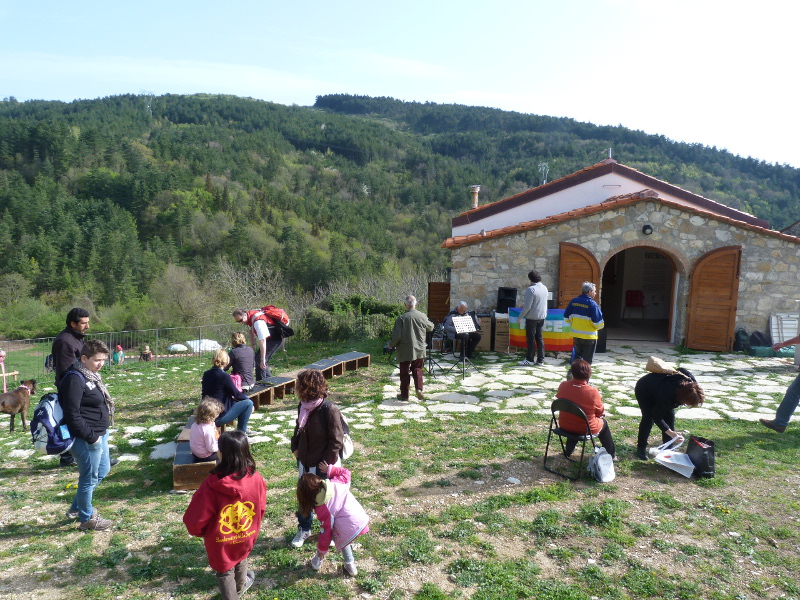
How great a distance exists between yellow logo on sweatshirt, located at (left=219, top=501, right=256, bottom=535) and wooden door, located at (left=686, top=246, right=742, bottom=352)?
11.1 metres

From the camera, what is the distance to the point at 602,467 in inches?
193

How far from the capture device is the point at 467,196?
179 feet

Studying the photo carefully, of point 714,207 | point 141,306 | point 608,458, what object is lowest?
point 141,306

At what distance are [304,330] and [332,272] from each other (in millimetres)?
25914

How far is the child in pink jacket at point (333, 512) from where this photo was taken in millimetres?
3316

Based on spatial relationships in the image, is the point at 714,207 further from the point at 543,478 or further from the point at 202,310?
the point at 202,310

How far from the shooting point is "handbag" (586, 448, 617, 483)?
489cm

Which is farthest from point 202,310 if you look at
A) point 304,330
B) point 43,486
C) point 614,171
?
point 43,486

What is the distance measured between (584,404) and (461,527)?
1770 mm

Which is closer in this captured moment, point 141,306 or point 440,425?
point 440,425

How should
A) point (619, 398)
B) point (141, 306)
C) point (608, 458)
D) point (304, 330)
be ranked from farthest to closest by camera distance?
point (141, 306) < point (304, 330) < point (619, 398) < point (608, 458)

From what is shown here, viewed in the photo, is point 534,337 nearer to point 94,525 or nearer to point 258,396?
point 258,396

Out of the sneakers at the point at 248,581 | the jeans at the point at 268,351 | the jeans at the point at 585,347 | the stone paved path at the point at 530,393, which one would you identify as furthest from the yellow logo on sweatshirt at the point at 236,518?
the jeans at the point at 585,347

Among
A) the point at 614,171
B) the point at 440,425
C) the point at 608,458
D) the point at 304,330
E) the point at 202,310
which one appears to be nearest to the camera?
the point at 608,458
